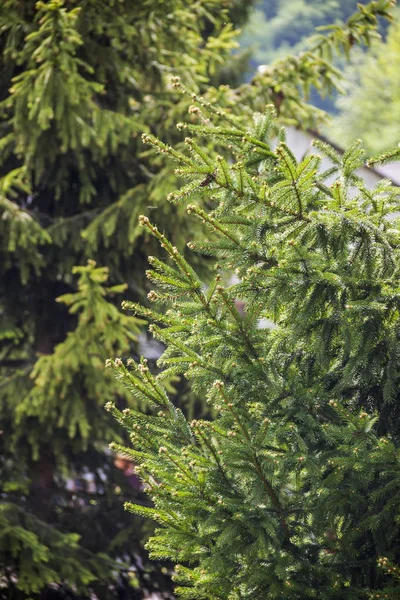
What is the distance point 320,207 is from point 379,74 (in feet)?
145

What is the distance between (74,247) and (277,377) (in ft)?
14.1

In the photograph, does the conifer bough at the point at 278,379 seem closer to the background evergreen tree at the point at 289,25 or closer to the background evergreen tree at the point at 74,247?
the background evergreen tree at the point at 74,247

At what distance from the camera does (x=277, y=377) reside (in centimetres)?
322

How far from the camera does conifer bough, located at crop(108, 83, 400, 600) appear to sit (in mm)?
3027

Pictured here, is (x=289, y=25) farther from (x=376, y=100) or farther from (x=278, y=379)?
(x=278, y=379)

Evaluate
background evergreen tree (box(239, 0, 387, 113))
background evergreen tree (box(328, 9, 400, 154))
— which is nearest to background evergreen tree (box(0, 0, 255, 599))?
background evergreen tree (box(328, 9, 400, 154))

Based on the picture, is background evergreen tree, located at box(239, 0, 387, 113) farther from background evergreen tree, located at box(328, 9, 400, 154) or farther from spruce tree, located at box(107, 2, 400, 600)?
spruce tree, located at box(107, 2, 400, 600)

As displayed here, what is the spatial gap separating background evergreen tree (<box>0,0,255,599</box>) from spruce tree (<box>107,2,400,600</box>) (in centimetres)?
272

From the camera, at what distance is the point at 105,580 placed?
6688mm

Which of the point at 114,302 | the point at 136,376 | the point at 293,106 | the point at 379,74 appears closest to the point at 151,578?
the point at 114,302

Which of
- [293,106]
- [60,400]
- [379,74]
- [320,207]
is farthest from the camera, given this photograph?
[379,74]

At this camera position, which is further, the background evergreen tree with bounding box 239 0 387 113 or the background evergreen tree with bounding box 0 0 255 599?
the background evergreen tree with bounding box 239 0 387 113

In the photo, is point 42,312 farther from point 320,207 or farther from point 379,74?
point 379,74

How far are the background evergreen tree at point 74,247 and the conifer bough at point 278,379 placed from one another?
272 centimetres
